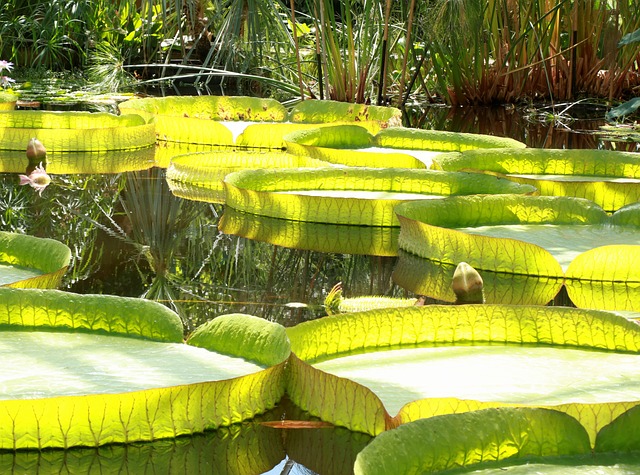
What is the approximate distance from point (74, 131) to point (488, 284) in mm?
3348

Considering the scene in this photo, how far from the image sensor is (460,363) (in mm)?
2371

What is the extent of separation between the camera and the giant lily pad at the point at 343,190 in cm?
429

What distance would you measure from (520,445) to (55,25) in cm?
1038

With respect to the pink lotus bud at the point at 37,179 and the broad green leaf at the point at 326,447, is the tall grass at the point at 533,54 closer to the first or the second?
the pink lotus bud at the point at 37,179

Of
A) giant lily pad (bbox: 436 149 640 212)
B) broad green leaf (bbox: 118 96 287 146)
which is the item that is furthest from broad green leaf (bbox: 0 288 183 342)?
broad green leaf (bbox: 118 96 287 146)

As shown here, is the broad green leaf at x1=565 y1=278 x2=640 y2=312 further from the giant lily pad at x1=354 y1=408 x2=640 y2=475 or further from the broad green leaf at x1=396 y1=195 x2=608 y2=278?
the giant lily pad at x1=354 y1=408 x2=640 y2=475

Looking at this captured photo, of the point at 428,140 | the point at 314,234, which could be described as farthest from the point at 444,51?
the point at 314,234

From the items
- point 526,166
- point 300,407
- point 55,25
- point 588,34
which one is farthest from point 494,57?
point 300,407

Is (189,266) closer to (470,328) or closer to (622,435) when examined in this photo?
(470,328)

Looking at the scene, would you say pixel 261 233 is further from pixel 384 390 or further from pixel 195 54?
pixel 195 54

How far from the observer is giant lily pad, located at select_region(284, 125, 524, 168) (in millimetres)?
5648

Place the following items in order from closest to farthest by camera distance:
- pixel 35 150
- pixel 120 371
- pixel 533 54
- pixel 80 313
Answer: pixel 120 371, pixel 80 313, pixel 35 150, pixel 533 54

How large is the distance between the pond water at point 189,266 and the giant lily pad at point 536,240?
200 millimetres

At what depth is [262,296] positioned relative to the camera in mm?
3188
